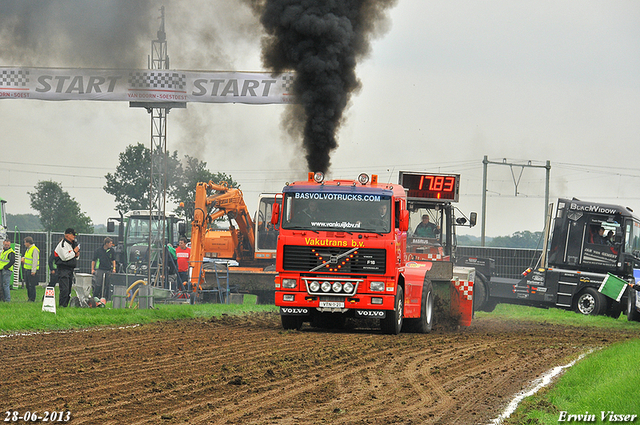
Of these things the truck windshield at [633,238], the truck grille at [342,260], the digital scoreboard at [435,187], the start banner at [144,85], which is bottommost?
the truck grille at [342,260]

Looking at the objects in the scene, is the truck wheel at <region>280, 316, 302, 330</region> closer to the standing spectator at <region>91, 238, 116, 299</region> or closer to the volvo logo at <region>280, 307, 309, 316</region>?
the volvo logo at <region>280, 307, 309, 316</region>

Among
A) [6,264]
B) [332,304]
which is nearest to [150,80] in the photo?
[6,264]

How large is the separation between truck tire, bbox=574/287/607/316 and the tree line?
46.7 metres

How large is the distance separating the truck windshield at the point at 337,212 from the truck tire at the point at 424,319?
219 cm

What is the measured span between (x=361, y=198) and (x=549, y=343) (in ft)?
14.0

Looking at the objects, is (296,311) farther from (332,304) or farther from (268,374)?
(268,374)

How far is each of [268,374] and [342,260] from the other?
17.2 ft

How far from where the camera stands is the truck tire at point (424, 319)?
620 inches

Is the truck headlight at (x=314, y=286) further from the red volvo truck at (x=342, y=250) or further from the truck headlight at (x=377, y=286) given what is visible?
the truck headlight at (x=377, y=286)

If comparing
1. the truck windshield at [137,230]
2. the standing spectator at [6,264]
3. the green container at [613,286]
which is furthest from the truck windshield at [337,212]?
the truck windshield at [137,230]

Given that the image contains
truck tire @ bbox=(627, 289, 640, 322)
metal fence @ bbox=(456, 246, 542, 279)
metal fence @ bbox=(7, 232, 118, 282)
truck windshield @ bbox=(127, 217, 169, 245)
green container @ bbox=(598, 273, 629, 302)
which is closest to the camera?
truck tire @ bbox=(627, 289, 640, 322)

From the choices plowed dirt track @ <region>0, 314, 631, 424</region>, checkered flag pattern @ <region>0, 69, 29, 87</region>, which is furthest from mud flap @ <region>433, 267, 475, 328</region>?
checkered flag pattern @ <region>0, 69, 29, 87</region>

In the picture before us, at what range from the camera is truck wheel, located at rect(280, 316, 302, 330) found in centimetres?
1531

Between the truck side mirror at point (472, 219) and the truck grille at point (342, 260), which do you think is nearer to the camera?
the truck grille at point (342, 260)
